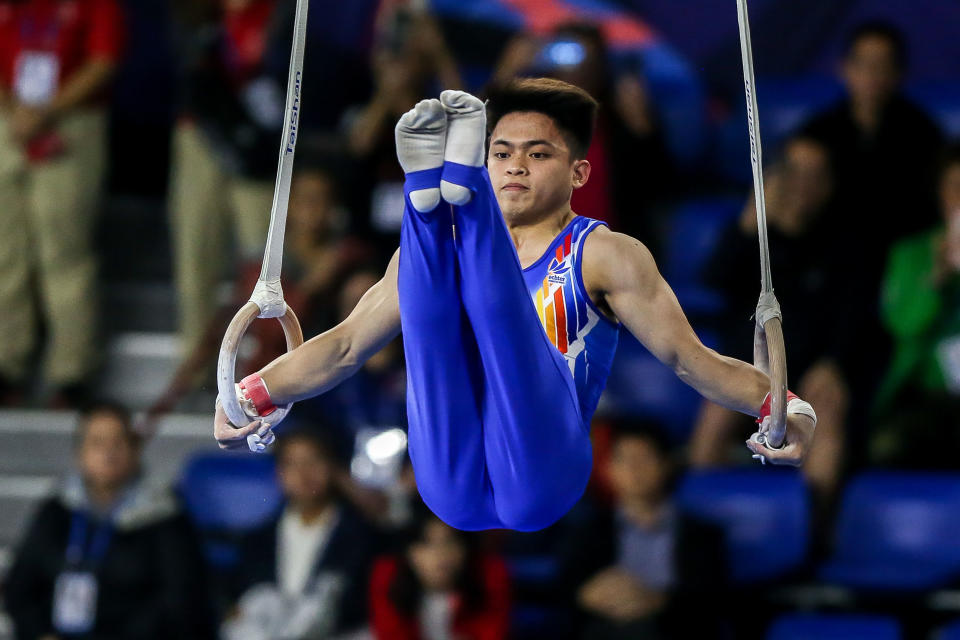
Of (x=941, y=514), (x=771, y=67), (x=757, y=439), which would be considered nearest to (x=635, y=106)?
(x=771, y=67)

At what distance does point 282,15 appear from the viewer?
504 centimetres

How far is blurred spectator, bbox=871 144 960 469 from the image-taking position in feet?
15.3

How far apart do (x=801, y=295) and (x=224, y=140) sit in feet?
7.44

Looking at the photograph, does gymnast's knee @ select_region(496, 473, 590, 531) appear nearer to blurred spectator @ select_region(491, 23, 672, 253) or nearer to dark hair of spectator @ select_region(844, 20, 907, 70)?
blurred spectator @ select_region(491, 23, 672, 253)

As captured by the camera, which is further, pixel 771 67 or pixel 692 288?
pixel 771 67

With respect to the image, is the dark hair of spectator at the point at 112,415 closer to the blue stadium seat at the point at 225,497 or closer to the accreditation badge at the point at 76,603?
the blue stadium seat at the point at 225,497

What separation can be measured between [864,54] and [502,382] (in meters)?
2.73

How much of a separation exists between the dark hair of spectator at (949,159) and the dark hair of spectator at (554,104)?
85.6 inches

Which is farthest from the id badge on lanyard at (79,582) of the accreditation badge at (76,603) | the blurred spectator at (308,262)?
the blurred spectator at (308,262)

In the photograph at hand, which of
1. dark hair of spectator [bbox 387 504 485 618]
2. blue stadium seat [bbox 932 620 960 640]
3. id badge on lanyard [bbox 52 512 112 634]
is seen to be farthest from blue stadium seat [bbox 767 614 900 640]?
id badge on lanyard [bbox 52 512 112 634]

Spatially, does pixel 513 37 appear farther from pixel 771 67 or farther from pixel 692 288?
pixel 692 288

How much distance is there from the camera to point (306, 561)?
180 inches

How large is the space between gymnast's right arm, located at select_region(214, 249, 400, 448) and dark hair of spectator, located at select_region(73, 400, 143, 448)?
2.17 m

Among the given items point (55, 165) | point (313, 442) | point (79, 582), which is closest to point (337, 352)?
point (313, 442)
